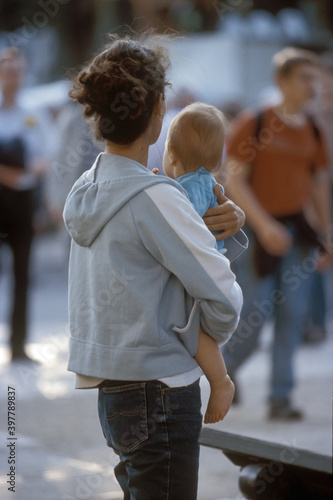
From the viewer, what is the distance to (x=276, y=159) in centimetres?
540

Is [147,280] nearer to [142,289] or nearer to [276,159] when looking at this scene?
[142,289]

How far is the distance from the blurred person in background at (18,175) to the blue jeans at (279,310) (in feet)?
6.91

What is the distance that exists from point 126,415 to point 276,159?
3.39 meters

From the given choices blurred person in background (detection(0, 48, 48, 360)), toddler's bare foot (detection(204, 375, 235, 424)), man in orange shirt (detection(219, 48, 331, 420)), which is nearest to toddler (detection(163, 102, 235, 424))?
toddler's bare foot (detection(204, 375, 235, 424))

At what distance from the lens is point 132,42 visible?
2.29 meters

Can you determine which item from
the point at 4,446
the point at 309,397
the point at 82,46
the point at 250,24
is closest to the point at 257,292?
the point at 309,397

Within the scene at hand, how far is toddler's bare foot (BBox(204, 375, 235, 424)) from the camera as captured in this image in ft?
7.39

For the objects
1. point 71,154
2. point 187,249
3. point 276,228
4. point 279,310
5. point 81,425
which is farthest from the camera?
point 71,154

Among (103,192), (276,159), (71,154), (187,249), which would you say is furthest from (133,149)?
(71,154)

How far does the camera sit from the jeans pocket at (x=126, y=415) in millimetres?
2215

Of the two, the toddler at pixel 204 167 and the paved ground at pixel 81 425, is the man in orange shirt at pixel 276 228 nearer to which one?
the paved ground at pixel 81 425

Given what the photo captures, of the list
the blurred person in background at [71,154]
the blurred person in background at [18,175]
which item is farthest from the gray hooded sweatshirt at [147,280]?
the blurred person in background at [18,175]

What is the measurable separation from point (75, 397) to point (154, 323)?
143 inches

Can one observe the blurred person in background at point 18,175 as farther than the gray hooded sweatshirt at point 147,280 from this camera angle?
Yes
